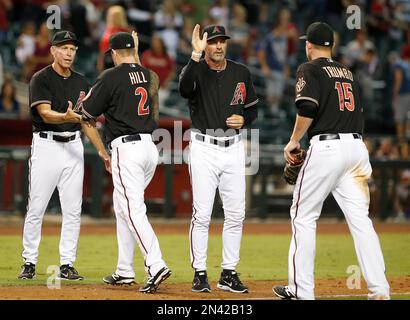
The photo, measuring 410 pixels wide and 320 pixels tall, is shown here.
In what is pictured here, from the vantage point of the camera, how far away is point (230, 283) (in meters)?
8.52

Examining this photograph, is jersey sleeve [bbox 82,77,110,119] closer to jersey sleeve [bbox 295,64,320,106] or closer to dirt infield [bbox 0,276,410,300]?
dirt infield [bbox 0,276,410,300]

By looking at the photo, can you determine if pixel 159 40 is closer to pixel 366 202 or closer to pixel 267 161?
pixel 267 161

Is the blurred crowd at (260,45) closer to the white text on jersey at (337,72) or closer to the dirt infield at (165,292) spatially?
the dirt infield at (165,292)

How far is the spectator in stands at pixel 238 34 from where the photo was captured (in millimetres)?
18719

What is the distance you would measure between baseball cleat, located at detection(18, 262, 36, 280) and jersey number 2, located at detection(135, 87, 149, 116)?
1870 mm

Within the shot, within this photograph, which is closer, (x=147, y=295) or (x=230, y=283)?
(x=147, y=295)

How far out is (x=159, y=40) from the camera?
1666 cm

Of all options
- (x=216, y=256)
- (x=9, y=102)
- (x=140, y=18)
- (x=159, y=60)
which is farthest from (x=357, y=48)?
(x=216, y=256)

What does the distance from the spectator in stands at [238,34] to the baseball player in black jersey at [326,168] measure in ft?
36.3

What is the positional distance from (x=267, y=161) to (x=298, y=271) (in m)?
9.10

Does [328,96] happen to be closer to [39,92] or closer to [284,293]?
[284,293]

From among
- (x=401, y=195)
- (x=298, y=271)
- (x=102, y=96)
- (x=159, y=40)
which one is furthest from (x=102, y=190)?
(x=298, y=271)

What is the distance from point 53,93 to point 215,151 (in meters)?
1.76

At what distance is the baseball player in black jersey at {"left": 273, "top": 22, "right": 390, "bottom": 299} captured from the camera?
24.4ft
